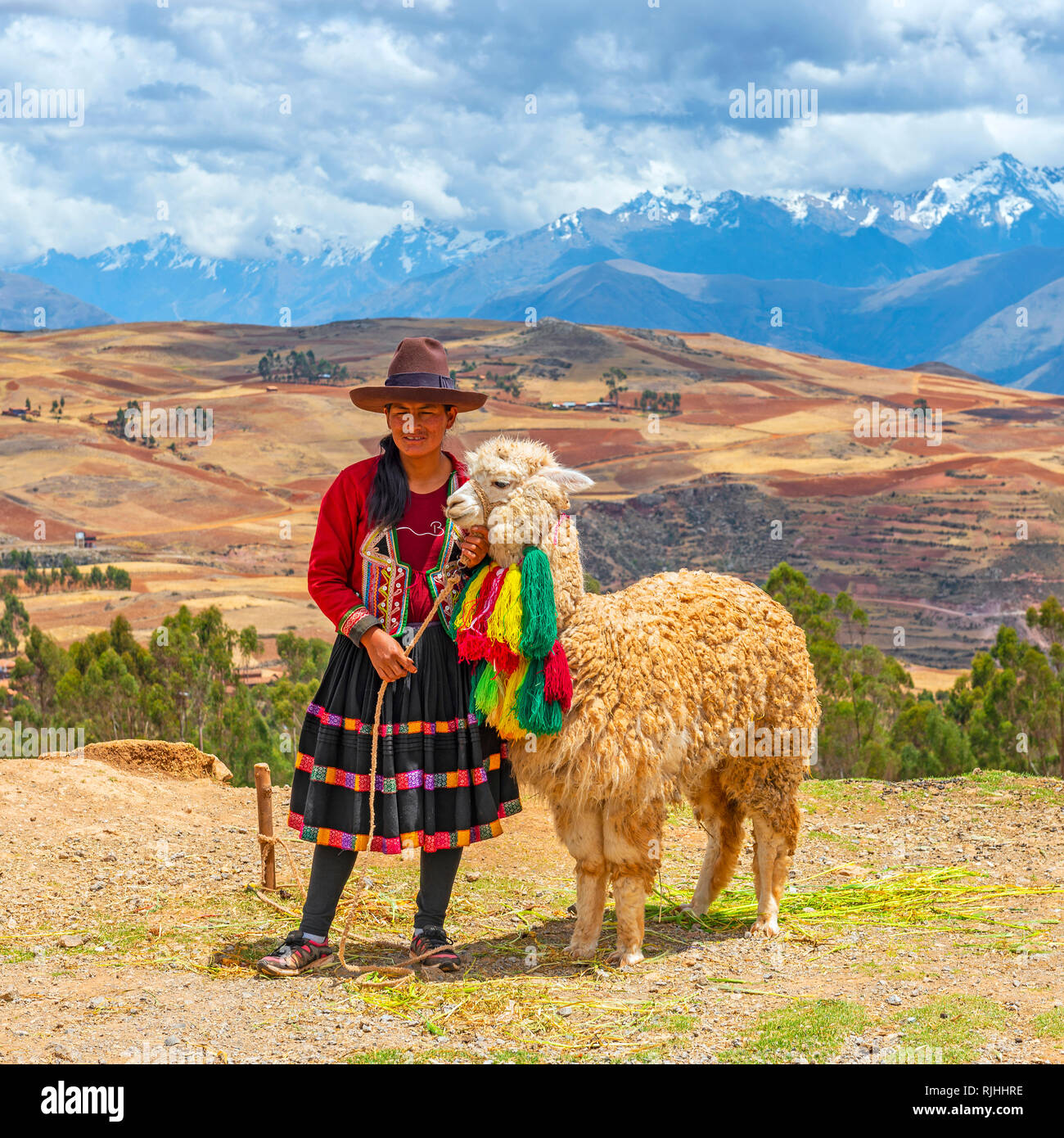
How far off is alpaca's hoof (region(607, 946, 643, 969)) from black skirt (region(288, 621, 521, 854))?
861 millimetres

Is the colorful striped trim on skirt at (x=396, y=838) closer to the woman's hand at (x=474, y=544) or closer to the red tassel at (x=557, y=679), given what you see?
the red tassel at (x=557, y=679)

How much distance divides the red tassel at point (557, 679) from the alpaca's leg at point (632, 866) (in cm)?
67

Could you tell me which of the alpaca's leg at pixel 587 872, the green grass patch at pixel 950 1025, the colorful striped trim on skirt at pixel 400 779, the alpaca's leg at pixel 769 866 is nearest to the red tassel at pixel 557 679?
the colorful striped trim on skirt at pixel 400 779

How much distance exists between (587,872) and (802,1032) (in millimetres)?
1344

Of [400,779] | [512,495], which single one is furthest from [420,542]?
[400,779]

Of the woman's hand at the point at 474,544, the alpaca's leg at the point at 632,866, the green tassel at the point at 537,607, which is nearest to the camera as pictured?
the green tassel at the point at 537,607

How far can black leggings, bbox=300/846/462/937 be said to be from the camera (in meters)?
4.68

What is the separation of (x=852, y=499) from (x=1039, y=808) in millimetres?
61144

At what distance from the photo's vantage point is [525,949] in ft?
16.9

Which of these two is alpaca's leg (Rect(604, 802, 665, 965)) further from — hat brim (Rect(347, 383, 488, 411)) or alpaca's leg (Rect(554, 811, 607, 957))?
hat brim (Rect(347, 383, 488, 411))

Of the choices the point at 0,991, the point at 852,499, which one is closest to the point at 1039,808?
the point at 0,991

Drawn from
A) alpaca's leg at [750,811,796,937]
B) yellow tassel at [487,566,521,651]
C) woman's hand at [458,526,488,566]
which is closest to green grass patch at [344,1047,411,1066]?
yellow tassel at [487,566,521,651]

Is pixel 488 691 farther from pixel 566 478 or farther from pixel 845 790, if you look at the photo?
pixel 845 790

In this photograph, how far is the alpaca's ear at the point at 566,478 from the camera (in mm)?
4500
